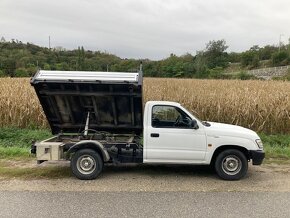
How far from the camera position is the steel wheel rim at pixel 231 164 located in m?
6.96

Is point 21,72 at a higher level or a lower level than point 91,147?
higher

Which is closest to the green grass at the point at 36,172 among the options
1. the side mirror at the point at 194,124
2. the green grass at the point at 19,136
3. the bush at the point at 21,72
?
the green grass at the point at 19,136

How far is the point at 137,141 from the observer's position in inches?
296

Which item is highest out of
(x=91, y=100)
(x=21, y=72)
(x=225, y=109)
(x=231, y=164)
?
(x=21, y=72)

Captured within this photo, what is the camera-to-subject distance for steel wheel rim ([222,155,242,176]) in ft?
22.8

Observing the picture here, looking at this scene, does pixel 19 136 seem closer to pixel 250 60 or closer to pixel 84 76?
pixel 84 76

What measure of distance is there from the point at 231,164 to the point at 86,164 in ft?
10.0

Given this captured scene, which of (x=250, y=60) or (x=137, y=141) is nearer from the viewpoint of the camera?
(x=137, y=141)

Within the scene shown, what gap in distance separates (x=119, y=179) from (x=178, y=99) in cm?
775

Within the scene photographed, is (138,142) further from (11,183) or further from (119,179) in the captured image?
(11,183)

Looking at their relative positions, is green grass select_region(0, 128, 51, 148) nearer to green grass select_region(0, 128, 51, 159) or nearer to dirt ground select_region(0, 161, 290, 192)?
green grass select_region(0, 128, 51, 159)

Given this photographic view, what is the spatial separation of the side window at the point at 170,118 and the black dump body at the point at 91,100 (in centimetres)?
41

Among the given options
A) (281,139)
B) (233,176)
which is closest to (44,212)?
(233,176)

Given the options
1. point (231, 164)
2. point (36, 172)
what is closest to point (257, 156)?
point (231, 164)
